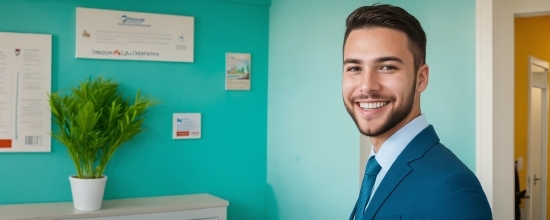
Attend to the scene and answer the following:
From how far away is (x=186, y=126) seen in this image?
459 centimetres

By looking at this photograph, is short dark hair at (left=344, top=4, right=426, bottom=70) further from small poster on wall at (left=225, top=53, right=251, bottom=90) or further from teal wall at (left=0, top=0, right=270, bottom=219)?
small poster on wall at (left=225, top=53, right=251, bottom=90)

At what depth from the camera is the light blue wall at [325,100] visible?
3324 mm

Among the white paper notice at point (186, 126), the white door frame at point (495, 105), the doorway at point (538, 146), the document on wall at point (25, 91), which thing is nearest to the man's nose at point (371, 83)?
the white door frame at point (495, 105)

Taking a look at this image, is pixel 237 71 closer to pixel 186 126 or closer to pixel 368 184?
pixel 186 126

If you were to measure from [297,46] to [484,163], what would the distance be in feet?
5.67

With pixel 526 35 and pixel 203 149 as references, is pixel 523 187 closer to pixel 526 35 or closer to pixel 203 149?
pixel 526 35

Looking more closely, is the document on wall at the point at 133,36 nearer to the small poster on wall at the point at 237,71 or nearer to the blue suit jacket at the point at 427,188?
the small poster on wall at the point at 237,71

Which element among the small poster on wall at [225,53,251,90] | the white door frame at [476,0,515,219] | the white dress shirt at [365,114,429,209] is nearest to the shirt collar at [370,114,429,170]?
the white dress shirt at [365,114,429,209]

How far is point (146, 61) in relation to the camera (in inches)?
175

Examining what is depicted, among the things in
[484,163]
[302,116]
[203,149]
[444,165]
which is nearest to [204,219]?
[203,149]

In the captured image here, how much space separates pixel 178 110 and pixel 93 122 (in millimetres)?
802

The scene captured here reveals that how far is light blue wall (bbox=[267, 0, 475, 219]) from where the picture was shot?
131 inches

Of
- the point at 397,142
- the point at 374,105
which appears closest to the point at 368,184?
the point at 397,142

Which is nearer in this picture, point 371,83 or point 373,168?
point 371,83
